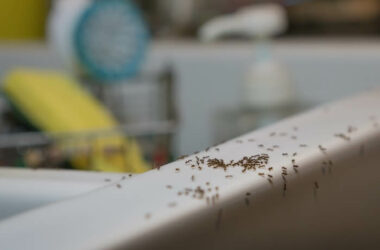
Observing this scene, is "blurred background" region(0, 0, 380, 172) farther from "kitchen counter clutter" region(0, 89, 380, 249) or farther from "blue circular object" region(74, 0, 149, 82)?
"kitchen counter clutter" region(0, 89, 380, 249)

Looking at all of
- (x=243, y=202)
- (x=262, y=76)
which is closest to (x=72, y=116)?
(x=262, y=76)

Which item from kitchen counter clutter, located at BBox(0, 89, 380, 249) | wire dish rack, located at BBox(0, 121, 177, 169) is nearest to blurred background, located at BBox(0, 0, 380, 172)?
wire dish rack, located at BBox(0, 121, 177, 169)

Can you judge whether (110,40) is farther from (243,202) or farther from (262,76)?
(243,202)

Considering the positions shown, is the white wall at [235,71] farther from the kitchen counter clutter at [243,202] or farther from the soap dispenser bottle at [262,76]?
the kitchen counter clutter at [243,202]

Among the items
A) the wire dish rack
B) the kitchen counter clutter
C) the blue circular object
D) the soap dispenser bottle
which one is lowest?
the kitchen counter clutter

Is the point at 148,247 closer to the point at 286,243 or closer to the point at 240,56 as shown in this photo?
the point at 286,243

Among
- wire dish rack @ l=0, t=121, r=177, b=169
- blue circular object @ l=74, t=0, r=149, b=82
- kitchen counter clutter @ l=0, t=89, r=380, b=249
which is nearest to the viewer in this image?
kitchen counter clutter @ l=0, t=89, r=380, b=249

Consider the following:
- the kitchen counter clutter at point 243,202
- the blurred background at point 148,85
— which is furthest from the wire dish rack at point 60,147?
the kitchen counter clutter at point 243,202
